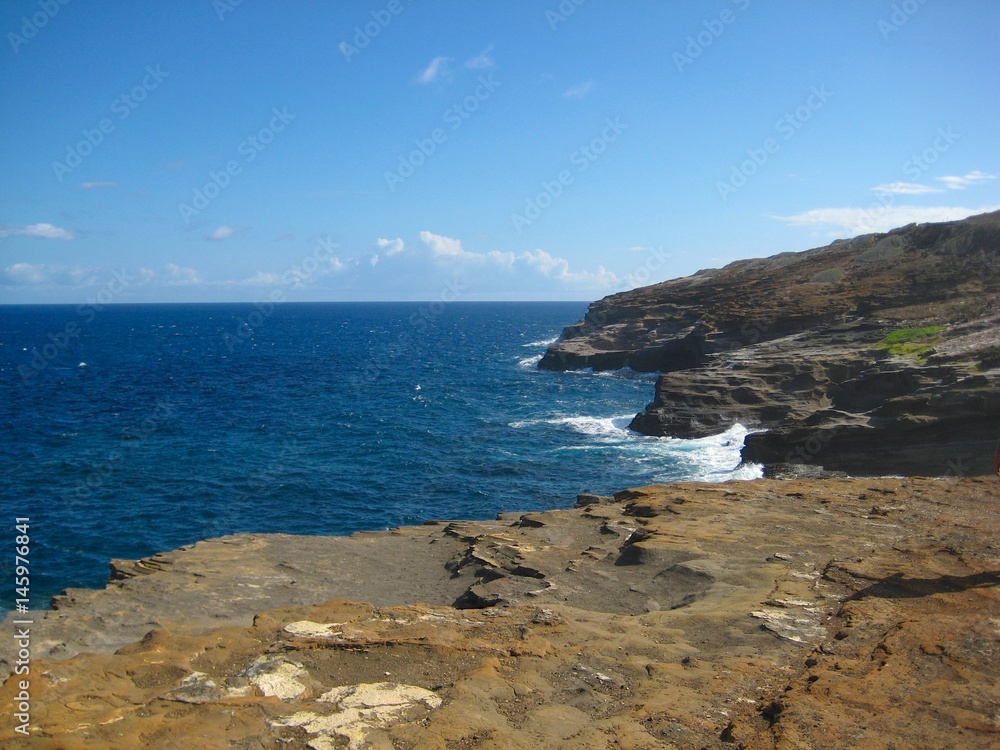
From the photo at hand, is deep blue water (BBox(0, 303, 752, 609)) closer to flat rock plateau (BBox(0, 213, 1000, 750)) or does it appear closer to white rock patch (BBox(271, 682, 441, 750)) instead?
flat rock plateau (BBox(0, 213, 1000, 750))

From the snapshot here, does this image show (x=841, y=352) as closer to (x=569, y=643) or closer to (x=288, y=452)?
(x=288, y=452)

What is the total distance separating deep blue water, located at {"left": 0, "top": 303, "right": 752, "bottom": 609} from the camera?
2938 centimetres

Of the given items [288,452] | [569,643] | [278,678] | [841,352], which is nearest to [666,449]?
[841,352]

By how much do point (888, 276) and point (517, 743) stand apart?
2304 inches

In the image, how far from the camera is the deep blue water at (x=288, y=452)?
29.4m

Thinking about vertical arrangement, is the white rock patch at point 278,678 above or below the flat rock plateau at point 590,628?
above

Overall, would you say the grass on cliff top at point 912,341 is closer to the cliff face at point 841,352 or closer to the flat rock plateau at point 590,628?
the cliff face at point 841,352

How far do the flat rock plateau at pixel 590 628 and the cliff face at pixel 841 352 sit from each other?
312mm

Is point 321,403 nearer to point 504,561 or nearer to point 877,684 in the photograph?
point 504,561

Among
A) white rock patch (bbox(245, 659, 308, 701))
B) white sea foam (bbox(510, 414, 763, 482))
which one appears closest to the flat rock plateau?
white rock patch (bbox(245, 659, 308, 701))

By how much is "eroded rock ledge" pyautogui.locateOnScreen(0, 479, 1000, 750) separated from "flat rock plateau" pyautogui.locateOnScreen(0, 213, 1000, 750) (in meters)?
0.04

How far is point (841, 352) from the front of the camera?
1753 inches

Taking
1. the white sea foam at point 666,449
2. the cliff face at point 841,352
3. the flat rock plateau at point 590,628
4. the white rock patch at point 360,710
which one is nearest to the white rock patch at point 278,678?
the flat rock plateau at point 590,628

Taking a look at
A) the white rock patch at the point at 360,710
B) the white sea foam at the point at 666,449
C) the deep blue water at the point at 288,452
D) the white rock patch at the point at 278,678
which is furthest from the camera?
the white sea foam at the point at 666,449
